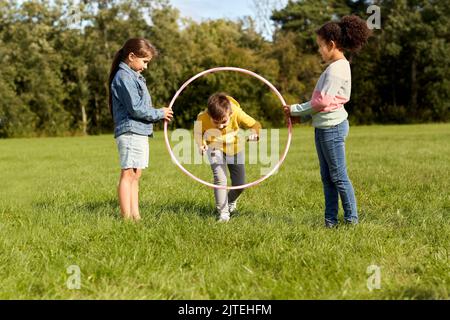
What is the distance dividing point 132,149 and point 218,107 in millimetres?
1037

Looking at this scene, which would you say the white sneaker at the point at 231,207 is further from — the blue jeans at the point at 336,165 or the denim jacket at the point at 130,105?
the denim jacket at the point at 130,105

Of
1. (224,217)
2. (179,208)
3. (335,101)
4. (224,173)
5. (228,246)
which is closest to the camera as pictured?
(228,246)

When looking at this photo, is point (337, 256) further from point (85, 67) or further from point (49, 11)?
point (49, 11)

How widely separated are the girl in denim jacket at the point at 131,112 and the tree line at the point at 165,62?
2948cm

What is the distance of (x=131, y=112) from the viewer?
5.92 meters

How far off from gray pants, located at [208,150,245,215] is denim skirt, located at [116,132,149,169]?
837mm

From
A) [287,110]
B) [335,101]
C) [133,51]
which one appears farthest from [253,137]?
[133,51]

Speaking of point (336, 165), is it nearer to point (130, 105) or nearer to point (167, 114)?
point (167, 114)

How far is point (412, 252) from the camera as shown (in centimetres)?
483

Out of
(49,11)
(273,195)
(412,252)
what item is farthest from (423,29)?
(412,252)

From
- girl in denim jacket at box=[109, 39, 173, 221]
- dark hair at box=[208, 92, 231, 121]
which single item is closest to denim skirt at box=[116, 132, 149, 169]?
girl in denim jacket at box=[109, 39, 173, 221]

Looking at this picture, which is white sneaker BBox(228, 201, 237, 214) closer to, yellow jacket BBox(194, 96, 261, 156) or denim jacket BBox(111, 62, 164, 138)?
yellow jacket BBox(194, 96, 261, 156)

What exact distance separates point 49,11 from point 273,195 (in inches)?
1375

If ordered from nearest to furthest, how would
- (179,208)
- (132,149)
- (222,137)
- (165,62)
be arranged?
(132,149)
(222,137)
(179,208)
(165,62)
